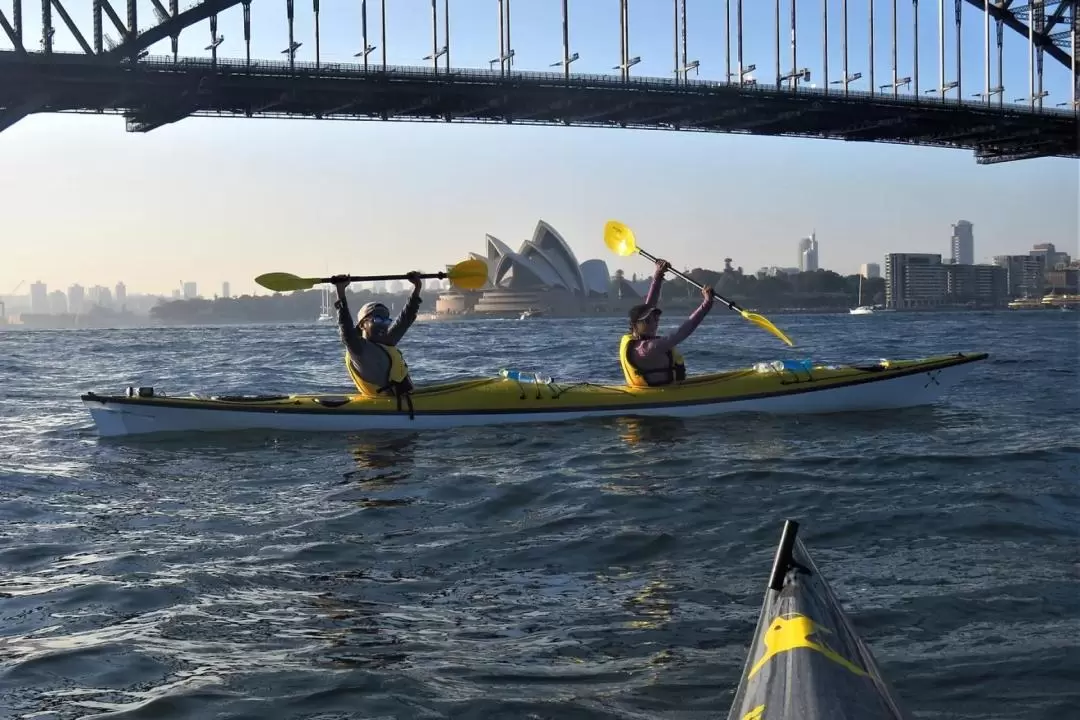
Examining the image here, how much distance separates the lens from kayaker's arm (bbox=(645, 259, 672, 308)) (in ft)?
29.3

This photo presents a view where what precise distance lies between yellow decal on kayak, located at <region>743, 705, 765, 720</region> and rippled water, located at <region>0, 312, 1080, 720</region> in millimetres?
728

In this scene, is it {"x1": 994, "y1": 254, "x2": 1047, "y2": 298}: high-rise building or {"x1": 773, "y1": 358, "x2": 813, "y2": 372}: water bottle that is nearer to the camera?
{"x1": 773, "y1": 358, "x2": 813, "y2": 372}: water bottle

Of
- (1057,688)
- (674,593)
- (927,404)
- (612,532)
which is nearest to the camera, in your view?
(1057,688)

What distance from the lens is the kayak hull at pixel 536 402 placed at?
8539 millimetres

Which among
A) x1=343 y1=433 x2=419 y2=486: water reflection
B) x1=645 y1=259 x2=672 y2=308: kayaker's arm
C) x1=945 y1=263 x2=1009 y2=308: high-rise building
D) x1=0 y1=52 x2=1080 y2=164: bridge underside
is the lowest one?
x1=343 y1=433 x2=419 y2=486: water reflection

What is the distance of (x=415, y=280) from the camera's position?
28.9 feet

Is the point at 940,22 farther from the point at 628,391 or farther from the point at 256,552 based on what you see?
the point at 256,552

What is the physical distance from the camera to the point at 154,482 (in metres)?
6.75

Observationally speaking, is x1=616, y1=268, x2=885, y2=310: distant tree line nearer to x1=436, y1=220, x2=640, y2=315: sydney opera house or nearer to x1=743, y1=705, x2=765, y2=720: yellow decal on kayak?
x1=436, y1=220, x2=640, y2=315: sydney opera house

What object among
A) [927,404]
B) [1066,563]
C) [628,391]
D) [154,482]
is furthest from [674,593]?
[927,404]

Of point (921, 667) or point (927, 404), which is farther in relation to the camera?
point (927, 404)

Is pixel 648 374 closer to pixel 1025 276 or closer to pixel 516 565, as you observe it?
pixel 516 565

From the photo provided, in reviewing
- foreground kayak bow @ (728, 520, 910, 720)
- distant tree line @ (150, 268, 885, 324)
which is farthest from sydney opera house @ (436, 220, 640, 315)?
foreground kayak bow @ (728, 520, 910, 720)

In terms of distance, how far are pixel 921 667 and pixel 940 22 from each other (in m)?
54.0
